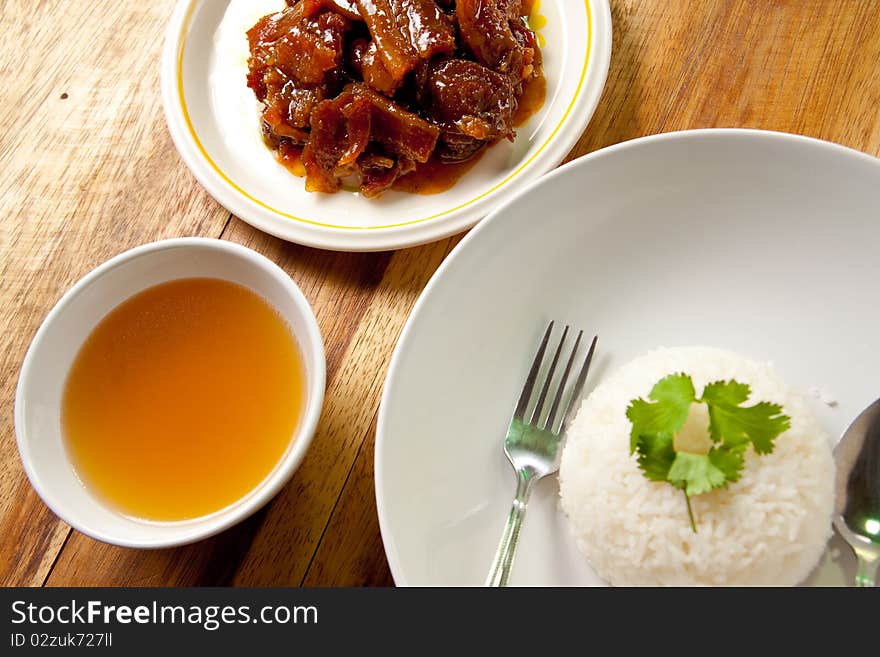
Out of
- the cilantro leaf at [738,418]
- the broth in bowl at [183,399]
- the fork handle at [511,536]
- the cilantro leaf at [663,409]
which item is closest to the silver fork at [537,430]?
the fork handle at [511,536]

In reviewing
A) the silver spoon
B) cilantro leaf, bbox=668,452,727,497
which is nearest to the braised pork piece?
cilantro leaf, bbox=668,452,727,497

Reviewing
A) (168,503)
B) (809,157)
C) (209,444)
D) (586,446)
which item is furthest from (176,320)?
(809,157)

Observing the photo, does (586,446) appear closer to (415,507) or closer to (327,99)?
(415,507)

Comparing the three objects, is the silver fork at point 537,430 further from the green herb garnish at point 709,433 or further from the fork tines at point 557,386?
the green herb garnish at point 709,433

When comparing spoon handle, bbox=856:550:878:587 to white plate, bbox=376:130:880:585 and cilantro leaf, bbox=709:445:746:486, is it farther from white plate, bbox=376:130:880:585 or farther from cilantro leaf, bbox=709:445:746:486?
cilantro leaf, bbox=709:445:746:486

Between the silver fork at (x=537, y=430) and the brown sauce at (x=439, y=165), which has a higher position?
the brown sauce at (x=439, y=165)

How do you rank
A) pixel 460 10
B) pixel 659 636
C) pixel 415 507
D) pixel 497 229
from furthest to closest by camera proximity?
pixel 460 10, pixel 497 229, pixel 415 507, pixel 659 636

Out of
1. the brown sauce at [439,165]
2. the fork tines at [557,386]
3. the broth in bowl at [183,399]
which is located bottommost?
the broth in bowl at [183,399]

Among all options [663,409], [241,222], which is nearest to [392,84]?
[241,222]
